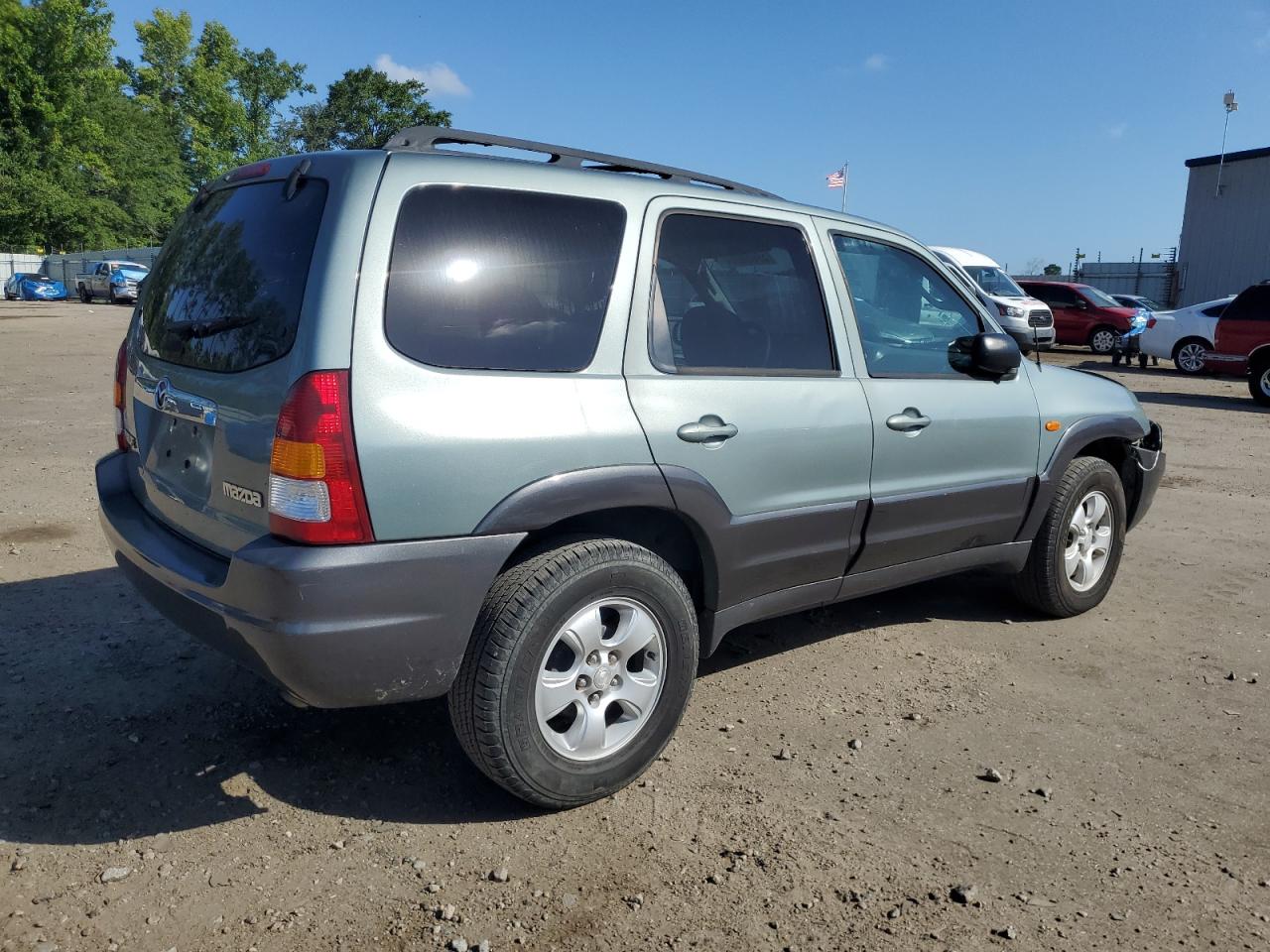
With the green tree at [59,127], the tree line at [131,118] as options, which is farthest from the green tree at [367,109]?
the green tree at [59,127]

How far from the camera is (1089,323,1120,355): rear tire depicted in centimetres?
2281

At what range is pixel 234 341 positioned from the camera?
2859mm

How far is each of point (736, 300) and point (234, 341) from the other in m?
1.65

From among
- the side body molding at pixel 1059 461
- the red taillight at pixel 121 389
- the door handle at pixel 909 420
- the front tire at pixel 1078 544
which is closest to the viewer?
the red taillight at pixel 121 389

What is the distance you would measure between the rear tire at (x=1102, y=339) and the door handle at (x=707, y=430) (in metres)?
21.9

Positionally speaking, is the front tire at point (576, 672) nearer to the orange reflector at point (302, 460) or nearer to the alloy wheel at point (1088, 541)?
the orange reflector at point (302, 460)

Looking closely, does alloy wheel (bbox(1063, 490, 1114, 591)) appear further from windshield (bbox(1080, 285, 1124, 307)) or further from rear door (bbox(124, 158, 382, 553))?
windshield (bbox(1080, 285, 1124, 307))

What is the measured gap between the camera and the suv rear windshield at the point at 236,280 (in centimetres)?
274

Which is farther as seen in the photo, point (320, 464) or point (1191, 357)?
point (1191, 357)

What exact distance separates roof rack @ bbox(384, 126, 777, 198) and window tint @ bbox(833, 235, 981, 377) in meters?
0.49

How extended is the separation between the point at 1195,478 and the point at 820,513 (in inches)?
259

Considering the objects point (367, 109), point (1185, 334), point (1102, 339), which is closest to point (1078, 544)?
point (1185, 334)

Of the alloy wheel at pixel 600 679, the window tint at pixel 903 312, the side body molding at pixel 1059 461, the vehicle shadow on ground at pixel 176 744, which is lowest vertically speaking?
the vehicle shadow on ground at pixel 176 744

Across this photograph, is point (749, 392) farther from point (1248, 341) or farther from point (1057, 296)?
point (1057, 296)
